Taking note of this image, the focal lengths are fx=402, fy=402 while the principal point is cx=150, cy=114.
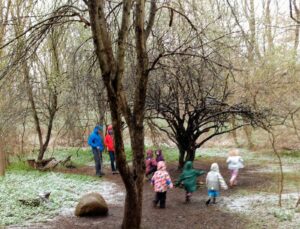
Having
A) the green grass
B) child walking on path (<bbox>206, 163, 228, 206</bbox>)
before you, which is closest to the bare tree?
child walking on path (<bbox>206, 163, 228, 206</bbox>)

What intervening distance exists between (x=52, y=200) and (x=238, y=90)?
33.6ft

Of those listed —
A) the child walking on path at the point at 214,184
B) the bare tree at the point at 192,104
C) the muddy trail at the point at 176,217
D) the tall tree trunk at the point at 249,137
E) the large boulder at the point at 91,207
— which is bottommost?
the muddy trail at the point at 176,217

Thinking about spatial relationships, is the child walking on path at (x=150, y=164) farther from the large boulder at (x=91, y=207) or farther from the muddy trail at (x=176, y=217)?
the large boulder at (x=91, y=207)

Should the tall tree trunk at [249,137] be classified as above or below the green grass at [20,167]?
above

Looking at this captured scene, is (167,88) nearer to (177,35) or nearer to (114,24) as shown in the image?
(177,35)

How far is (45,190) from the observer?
10.9 m

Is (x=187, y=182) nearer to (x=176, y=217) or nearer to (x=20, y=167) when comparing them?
(x=176, y=217)

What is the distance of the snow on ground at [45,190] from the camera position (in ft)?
28.2

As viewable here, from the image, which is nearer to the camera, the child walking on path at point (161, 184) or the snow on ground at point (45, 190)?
the snow on ground at point (45, 190)

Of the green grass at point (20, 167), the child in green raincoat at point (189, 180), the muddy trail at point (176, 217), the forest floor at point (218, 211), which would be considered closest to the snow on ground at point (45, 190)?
the forest floor at point (218, 211)

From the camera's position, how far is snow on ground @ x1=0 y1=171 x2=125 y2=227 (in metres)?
8.60

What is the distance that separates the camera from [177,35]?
12.3 meters

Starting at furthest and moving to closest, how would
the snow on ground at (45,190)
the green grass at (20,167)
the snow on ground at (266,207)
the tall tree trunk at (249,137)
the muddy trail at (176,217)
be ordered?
the tall tree trunk at (249,137)
the green grass at (20,167)
the snow on ground at (45,190)
the muddy trail at (176,217)
the snow on ground at (266,207)

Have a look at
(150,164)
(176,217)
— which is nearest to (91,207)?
(176,217)
